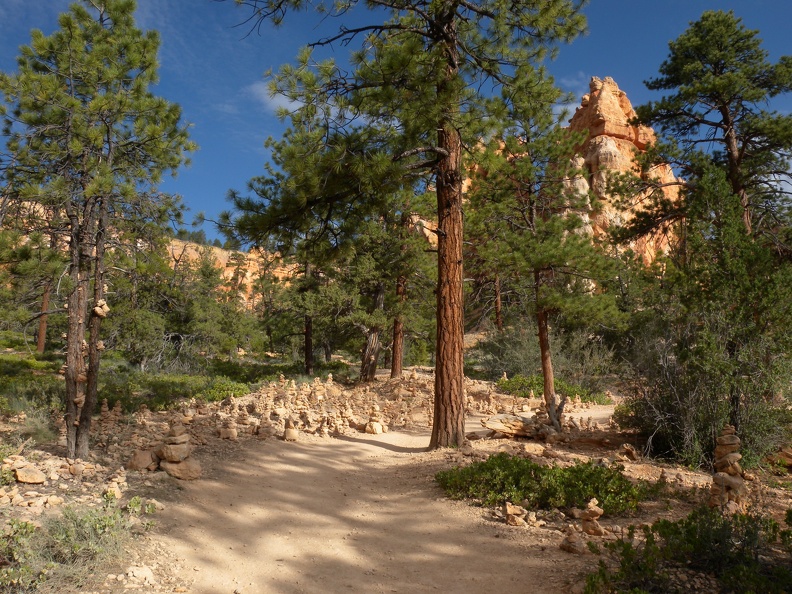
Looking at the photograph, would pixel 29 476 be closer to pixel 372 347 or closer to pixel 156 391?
pixel 156 391

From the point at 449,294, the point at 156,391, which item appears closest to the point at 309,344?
the point at 156,391

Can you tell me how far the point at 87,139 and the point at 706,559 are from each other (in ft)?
25.1

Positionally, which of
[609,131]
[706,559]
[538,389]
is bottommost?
[706,559]

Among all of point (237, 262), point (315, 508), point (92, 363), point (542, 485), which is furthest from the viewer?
point (237, 262)

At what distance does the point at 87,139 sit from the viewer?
21.4 feet

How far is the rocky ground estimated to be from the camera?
4094 millimetres

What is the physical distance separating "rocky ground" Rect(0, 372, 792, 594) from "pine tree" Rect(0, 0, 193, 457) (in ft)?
4.73

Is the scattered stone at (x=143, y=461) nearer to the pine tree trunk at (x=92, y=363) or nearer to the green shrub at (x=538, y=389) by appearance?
the pine tree trunk at (x=92, y=363)

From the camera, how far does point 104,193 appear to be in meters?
6.42

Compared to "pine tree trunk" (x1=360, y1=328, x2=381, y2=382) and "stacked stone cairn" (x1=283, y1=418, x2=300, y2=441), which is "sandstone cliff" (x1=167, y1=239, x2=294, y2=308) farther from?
"pine tree trunk" (x1=360, y1=328, x2=381, y2=382)

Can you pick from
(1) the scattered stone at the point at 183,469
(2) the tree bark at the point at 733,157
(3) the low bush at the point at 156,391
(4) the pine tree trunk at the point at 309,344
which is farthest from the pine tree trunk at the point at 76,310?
(2) the tree bark at the point at 733,157

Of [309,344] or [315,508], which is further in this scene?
[309,344]

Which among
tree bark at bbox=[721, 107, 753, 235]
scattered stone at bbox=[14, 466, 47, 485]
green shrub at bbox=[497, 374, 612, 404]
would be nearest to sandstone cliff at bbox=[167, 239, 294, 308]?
scattered stone at bbox=[14, 466, 47, 485]

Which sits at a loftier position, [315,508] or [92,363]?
[92,363]
